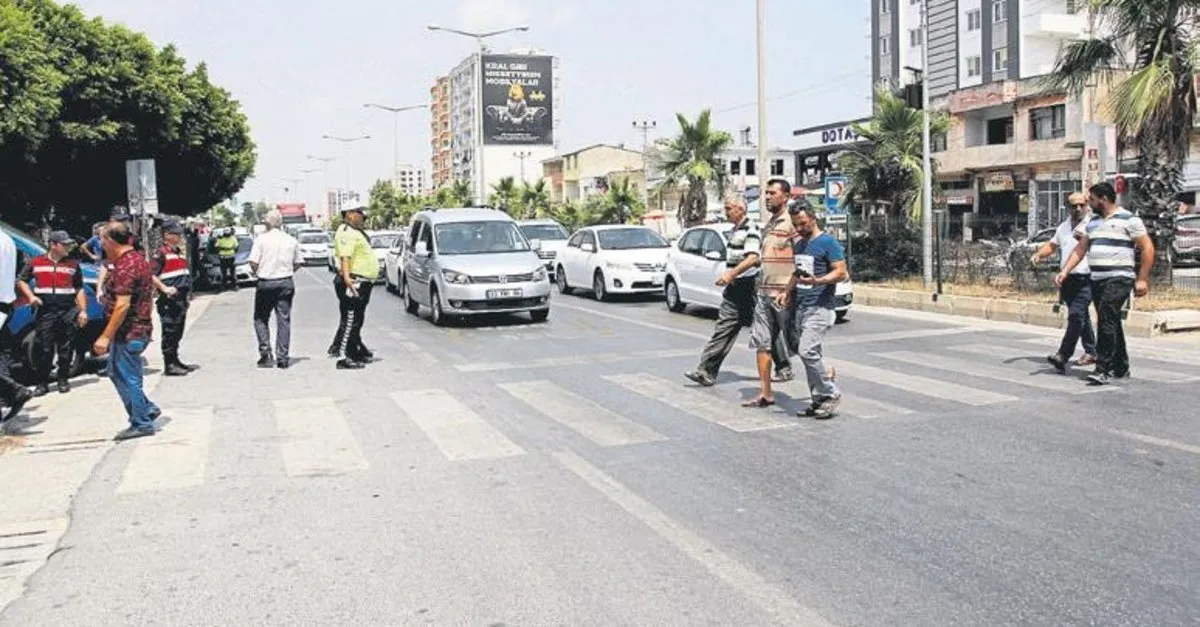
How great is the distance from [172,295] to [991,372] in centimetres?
879

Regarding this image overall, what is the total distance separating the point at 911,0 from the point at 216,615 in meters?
59.9

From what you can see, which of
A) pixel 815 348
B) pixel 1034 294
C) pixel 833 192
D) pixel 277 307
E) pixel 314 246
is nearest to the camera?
pixel 815 348

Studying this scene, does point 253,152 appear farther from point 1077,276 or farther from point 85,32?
point 1077,276

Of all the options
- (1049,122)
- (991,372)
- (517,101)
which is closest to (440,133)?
(517,101)

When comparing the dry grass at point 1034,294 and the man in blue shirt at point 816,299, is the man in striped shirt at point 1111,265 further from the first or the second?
the dry grass at point 1034,294

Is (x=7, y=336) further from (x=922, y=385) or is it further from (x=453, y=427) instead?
(x=922, y=385)

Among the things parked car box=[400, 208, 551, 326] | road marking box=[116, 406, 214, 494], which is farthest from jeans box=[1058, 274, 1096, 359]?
parked car box=[400, 208, 551, 326]

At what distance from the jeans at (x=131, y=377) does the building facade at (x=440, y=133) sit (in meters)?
142

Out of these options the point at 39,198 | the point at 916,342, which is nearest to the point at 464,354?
the point at 916,342

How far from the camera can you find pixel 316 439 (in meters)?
8.11

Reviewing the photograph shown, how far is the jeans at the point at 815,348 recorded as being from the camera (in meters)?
8.30

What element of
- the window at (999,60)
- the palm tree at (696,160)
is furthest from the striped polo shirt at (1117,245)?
the window at (999,60)

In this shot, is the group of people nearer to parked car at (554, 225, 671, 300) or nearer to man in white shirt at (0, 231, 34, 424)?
man in white shirt at (0, 231, 34, 424)

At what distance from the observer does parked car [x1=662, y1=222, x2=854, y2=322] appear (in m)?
17.0
